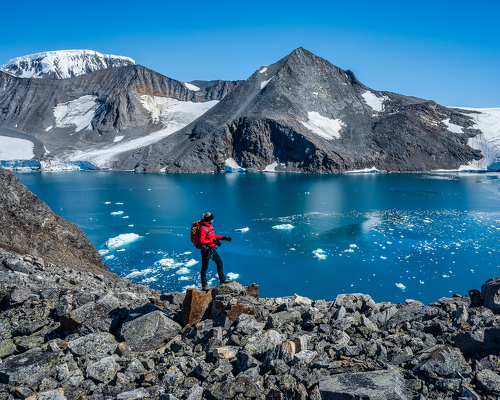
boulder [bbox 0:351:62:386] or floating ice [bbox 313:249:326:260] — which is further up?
boulder [bbox 0:351:62:386]

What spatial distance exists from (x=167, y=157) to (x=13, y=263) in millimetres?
78354

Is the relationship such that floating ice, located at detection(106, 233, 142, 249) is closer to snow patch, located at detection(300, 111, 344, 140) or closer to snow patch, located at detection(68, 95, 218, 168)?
snow patch, located at detection(300, 111, 344, 140)

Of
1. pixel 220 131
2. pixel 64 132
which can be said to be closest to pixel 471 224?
pixel 220 131

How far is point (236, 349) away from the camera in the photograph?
5.18 meters

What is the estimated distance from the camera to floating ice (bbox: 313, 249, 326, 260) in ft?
62.1

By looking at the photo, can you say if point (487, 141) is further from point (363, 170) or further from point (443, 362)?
point (443, 362)

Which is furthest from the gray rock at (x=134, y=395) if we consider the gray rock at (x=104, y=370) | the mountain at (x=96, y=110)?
the mountain at (x=96, y=110)

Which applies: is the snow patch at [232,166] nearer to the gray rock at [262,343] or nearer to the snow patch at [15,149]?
the snow patch at [15,149]

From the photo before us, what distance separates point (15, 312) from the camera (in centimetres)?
610

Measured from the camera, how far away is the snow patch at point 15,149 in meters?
93.7

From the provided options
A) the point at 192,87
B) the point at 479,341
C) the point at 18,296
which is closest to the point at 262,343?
the point at 479,341

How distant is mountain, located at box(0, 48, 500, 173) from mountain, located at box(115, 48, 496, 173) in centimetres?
27

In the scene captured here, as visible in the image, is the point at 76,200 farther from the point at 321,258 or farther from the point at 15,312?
the point at 15,312

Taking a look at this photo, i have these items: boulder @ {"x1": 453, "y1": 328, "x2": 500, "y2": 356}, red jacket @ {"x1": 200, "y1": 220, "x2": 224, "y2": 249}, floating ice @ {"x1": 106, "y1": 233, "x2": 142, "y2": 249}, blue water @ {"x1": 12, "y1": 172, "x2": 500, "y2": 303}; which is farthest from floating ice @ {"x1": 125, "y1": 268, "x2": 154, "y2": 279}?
boulder @ {"x1": 453, "y1": 328, "x2": 500, "y2": 356}
